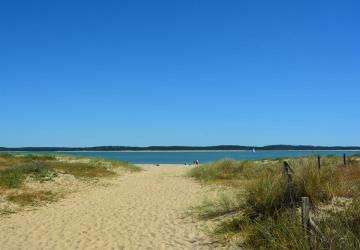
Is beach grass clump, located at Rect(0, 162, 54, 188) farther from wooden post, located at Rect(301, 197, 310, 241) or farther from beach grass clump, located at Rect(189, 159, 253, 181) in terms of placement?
wooden post, located at Rect(301, 197, 310, 241)

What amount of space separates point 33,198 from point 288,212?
11320 mm

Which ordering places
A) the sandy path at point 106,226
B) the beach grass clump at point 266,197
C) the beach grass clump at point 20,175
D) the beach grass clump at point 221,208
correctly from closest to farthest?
the sandy path at point 106,226
the beach grass clump at point 266,197
the beach grass clump at point 221,208
the beach grass clump at point 20,175

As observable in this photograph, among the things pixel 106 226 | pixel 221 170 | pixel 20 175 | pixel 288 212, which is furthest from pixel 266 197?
pixel 221 170

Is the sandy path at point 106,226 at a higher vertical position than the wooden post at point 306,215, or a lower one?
lower

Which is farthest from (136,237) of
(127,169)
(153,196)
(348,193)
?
(127,169)

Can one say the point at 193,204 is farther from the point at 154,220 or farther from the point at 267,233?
the point at 267,233

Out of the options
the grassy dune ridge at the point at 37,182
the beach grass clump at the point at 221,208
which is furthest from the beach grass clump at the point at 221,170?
the beach grass clump at the point at 221,208

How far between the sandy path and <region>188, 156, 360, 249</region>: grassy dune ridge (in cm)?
76

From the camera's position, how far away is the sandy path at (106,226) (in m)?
9.74

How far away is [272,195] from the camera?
10320 mm

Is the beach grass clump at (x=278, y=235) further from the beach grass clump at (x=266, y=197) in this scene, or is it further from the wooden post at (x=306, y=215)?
the beach grass clump at (x=266, y=197)

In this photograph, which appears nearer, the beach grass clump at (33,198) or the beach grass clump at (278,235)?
the beach grass clump at (278,235)

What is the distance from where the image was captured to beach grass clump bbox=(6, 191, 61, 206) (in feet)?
53.0

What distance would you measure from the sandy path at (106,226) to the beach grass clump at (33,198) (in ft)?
2.01
